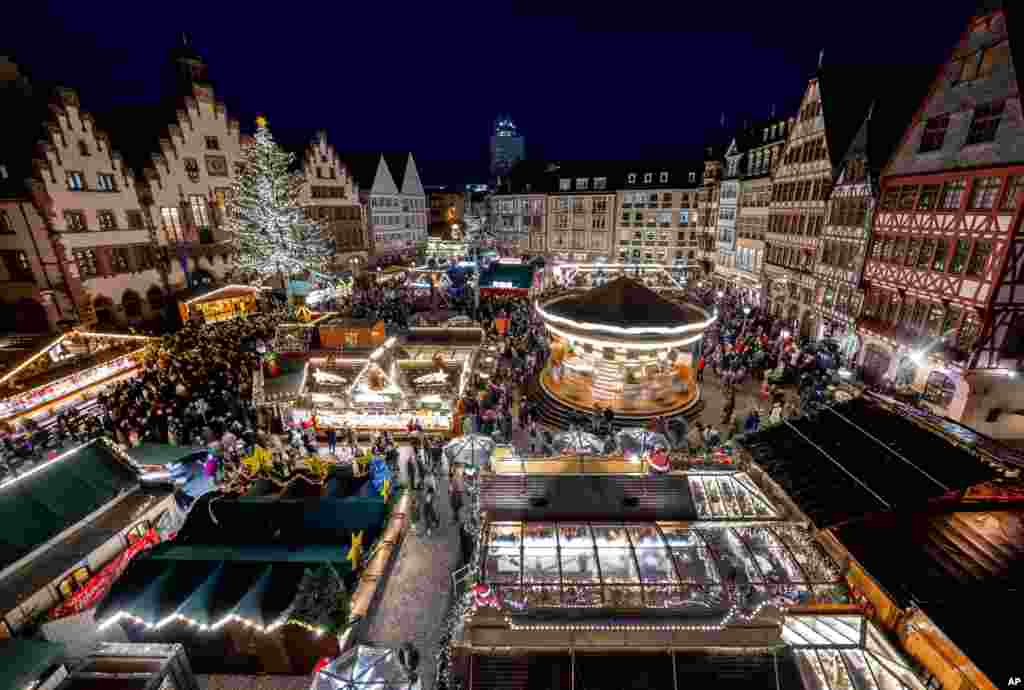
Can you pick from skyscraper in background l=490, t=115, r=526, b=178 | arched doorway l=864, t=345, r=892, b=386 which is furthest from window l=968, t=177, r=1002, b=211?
skyscraper in background l=490, t=115, r=526, b=178

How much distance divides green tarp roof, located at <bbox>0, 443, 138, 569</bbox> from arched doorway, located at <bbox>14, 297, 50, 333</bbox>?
844 inches

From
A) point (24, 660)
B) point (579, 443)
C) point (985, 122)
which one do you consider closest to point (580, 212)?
point (985, 122)

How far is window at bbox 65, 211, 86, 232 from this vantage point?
79.8ft

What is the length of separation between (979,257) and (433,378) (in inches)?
848

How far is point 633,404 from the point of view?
752 inches

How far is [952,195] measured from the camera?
57.5ft

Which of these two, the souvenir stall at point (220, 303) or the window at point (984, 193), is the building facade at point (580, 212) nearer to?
the souvenir stall at point (220, 303)

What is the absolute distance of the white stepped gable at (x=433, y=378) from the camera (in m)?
16.9

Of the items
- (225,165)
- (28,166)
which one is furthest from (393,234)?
(28,166)

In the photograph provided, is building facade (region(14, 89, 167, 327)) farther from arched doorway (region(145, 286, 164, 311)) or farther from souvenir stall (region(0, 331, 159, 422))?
souvenir stall (region(0, 331, 159, 422))

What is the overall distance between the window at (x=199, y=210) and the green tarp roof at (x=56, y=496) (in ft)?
88.9

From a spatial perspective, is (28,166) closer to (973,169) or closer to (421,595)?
(421,595)

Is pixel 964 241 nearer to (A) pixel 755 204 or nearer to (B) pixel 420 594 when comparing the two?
(A) pixel 755 204

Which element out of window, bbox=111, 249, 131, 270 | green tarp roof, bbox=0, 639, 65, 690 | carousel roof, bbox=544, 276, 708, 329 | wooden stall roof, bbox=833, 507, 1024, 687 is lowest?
green tarp roof, bbox=0, 639, 65, 690
